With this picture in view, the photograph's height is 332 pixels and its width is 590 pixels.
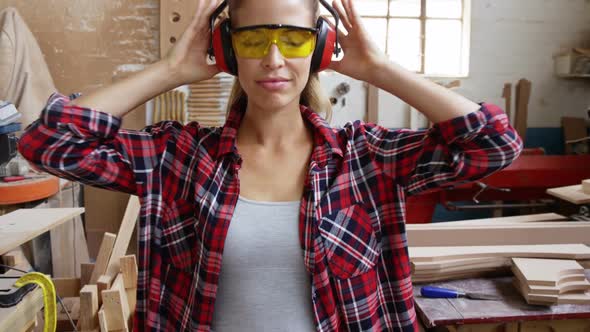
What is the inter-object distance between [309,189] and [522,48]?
4.24m

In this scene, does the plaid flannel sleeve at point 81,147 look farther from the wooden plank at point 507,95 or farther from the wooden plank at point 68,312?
the wooden plank at point 507,95

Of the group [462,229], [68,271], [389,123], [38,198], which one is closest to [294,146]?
[462,229]

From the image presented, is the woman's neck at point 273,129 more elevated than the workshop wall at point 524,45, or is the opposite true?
the workshop wall at point 524,45

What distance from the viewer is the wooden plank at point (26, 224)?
5.92 feet

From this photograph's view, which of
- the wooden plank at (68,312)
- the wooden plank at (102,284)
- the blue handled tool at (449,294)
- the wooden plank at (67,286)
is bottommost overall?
the wooden plank at (68,312)

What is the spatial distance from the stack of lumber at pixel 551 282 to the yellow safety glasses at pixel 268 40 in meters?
1.15

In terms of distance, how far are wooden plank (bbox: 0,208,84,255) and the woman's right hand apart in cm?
106

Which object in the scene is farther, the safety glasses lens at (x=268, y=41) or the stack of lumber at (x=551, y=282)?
the stack of lumber at (x=551, y=282)

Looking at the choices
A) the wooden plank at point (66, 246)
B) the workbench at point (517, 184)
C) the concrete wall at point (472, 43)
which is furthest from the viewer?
the concrete wall at point (472, 43)

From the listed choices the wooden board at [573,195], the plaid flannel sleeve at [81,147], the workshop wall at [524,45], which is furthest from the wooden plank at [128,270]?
the workshop wall at [524,45]

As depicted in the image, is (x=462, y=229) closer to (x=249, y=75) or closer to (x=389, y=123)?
(x=249, y=75)

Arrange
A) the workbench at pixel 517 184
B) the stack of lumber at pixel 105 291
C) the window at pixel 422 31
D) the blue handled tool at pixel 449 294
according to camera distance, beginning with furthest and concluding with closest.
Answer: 1. the window at pixel 422 31
2. the workbench at pixel 517 184
3. the stack of lumber at pixel 105 291
4. the blue handled tool at pixel 449 294

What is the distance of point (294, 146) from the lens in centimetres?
136

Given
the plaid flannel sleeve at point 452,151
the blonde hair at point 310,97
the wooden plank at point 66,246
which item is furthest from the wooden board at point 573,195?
the wooden plank at point 66,246
